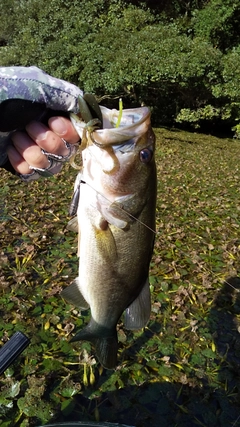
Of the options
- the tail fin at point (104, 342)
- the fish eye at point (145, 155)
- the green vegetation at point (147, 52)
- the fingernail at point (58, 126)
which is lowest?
the green vegetation at point (147, 52)

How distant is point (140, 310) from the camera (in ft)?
6.27

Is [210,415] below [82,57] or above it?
above

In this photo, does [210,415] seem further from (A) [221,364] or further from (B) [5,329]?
(B) [5,329]

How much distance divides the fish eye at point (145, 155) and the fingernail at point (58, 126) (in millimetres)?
348

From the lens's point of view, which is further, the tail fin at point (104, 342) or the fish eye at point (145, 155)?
the tail fin at point (104, 342)

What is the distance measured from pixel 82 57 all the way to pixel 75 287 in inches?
683

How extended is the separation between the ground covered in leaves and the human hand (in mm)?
1553

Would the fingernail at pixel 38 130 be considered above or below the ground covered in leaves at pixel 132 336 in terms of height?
above

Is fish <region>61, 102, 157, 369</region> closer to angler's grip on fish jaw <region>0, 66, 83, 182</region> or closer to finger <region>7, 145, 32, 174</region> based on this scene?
angler's grip on fish jaw <region>0, 66, 83, 182</region>

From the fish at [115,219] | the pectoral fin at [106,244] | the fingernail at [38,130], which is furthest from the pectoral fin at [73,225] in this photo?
the fingernail at [38,130]

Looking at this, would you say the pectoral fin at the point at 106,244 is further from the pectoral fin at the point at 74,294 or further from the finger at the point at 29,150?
the finger at the point at 29,150

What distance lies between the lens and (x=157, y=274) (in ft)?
14.5

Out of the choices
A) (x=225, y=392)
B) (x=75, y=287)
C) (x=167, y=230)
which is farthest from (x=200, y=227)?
(x=75, y=287)

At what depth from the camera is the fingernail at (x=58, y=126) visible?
180 centimetres
